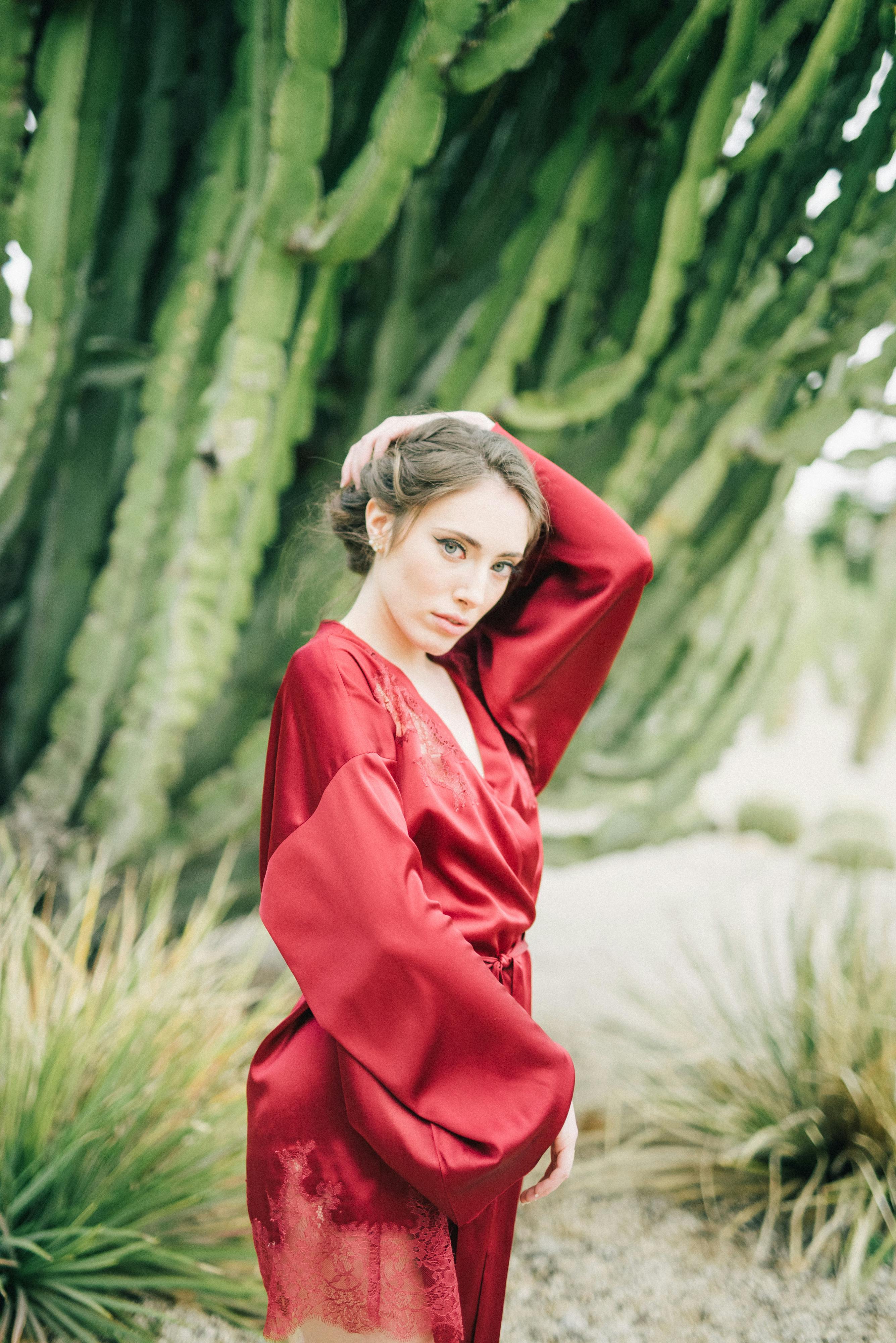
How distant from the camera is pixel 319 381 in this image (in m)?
2.50

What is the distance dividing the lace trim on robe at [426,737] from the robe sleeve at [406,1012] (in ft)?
0.38

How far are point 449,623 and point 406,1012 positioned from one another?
0.49m

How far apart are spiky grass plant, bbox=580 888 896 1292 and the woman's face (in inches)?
65.7

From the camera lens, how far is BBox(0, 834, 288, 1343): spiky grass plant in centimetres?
158

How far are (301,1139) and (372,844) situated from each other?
1.23 ft

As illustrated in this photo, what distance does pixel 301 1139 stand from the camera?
1.09 meters

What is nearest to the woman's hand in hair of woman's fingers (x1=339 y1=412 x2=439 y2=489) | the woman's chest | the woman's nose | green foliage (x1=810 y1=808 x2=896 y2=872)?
woman's fingers (x1=339 y1=412 x2=439 y2=489)

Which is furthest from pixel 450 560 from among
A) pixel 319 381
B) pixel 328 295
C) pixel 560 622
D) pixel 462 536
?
pixel 319 381

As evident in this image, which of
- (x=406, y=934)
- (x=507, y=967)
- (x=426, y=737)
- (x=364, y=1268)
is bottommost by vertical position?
(x=364, y=1268)

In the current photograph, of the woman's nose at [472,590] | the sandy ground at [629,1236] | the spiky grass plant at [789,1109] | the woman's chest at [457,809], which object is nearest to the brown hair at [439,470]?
the woman's nose at [472,590]

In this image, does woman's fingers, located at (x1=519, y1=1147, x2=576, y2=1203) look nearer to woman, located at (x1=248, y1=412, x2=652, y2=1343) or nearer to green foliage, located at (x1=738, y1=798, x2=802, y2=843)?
woman, located at (x1=248, y1=412, x2=652, y2=1343)

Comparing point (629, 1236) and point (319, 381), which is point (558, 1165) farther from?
point (319, 381)

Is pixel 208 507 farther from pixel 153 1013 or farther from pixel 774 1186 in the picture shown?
pixel 774 1186

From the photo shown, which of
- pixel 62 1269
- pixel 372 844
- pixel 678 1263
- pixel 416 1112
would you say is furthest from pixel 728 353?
pixel 62 1269
